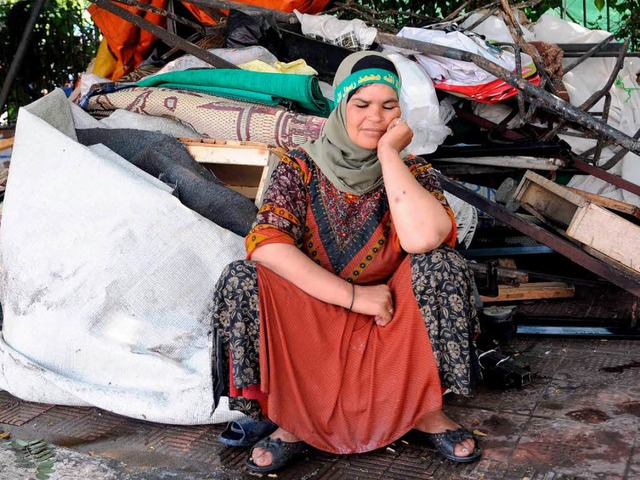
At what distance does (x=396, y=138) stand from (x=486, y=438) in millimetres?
1072

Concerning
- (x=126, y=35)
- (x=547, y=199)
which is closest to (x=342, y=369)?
(x=547, y=199)

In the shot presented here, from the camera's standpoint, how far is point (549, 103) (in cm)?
329

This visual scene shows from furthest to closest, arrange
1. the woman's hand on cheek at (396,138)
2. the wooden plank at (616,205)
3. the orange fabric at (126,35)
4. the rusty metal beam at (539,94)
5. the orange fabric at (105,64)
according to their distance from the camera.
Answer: the orange fabric at (105,64), the orange fabric at (126,35), the wooden plank at (616,205), the rusty metal beam at (539,94), the woman's hand on cheek at (396,138)

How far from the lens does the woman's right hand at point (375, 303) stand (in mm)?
2539

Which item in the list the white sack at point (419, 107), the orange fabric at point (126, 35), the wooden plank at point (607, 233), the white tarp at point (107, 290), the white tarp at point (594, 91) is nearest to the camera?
the white tarp at point (107, 290)

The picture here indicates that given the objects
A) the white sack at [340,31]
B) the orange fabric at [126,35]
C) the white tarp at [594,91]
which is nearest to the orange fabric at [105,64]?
the orange fabric at [126,35]

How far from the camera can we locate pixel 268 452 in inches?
101

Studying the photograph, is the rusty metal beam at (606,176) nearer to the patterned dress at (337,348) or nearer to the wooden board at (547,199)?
the wooden board at (547,199)

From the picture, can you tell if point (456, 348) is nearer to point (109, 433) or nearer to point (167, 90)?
point (109, 433)

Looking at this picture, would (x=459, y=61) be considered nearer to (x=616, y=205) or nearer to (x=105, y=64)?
(x=616, y=205)

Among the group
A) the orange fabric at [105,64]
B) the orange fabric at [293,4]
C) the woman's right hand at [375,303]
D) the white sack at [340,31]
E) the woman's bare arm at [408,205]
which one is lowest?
the woman's right hand at [375,303]

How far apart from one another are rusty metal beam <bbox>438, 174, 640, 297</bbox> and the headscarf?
3.07ft

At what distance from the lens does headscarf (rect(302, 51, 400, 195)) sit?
2738 millimetres

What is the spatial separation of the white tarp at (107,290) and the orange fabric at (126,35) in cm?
236
